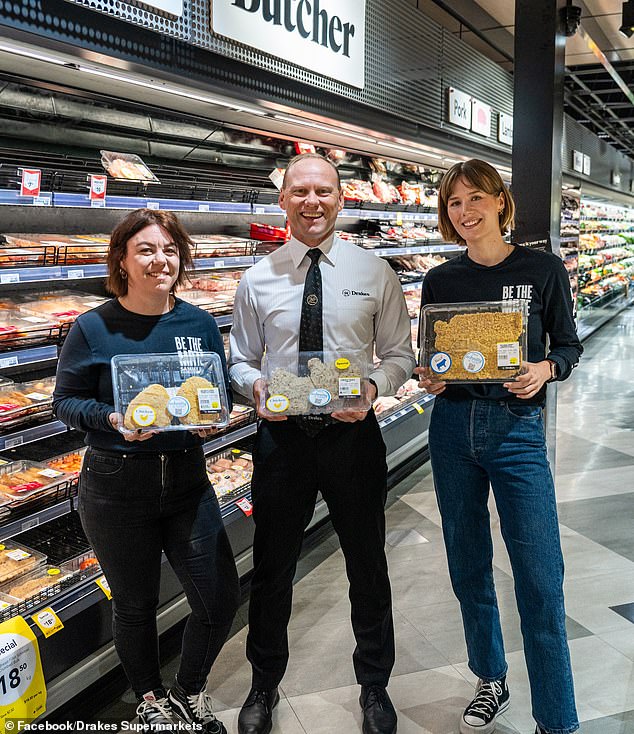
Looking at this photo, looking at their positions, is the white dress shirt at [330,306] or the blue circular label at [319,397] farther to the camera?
the white dress shirt at [330,306]

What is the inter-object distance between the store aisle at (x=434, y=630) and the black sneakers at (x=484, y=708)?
0.05m

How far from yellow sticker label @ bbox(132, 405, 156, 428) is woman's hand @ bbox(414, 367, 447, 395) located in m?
0.86

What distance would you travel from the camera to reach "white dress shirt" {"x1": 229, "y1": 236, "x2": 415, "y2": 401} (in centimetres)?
229

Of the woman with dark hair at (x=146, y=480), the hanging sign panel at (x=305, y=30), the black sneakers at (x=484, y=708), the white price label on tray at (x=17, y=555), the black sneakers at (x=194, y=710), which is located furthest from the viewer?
the hanging sign panel at (x=305, y=30)

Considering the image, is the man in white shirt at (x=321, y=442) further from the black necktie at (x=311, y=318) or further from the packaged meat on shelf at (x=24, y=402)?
the packaged meat on shelf at (x=24, y=402)

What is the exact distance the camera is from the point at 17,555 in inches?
106

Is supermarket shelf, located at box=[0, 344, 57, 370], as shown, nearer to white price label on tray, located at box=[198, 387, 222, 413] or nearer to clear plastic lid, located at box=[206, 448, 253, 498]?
white price label on tray, located at box=[198, 387, 222, 413]

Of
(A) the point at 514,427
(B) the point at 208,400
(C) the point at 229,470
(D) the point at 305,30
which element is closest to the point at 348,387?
(B) the point at 208,400

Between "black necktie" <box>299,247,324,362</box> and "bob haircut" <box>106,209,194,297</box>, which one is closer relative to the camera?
"bob haircut" <box>106,209,194,297</box>

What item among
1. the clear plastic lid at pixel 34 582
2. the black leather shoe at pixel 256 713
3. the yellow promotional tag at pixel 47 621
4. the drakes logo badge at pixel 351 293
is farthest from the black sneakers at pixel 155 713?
the drakes logo badge at pixel 351 293

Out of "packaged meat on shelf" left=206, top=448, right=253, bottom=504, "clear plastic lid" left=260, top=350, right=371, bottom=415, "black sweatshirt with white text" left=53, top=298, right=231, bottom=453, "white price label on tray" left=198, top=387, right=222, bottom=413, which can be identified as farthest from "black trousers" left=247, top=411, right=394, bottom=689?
"packaged meat on shelf" left=206, top=448, right=253, bottom=504

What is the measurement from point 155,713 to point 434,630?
4.39ft

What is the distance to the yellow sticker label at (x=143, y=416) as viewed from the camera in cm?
198

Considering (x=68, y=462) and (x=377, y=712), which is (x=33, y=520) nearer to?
(x=68, y=462)
